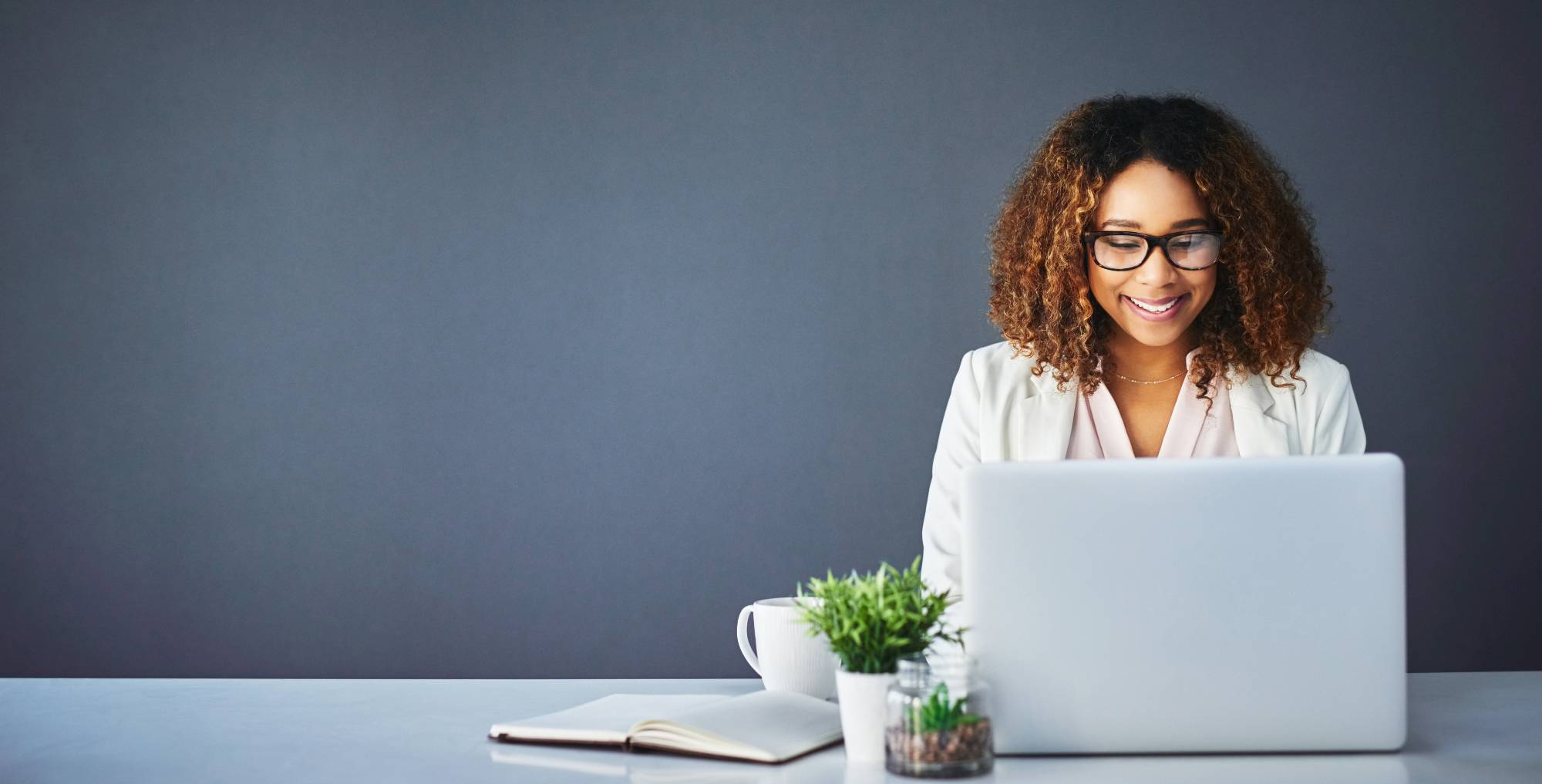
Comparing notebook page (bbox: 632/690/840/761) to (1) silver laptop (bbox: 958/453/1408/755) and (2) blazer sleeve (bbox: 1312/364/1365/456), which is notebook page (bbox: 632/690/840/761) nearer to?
(1) silver laptop (bbox: 958/453/1408/755)

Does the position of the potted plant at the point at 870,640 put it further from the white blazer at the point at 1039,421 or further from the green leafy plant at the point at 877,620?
the white blazer at the point at 1039,421

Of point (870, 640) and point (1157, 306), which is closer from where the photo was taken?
point (870, 640)

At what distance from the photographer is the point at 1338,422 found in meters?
1.73

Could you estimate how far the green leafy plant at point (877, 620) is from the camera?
97cm

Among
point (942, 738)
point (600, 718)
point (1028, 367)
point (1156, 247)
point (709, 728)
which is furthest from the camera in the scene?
point (1028, 367)

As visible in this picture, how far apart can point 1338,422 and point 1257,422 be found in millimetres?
119

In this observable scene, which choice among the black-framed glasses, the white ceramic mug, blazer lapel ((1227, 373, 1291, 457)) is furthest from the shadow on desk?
the black-framed glasses

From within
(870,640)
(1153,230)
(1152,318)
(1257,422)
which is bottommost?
(870,640)

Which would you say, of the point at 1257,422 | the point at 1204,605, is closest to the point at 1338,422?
the point at 1257,422

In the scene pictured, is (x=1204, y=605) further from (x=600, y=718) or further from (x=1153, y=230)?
(x=1153, y=230)

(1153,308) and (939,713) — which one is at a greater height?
(1153,308)

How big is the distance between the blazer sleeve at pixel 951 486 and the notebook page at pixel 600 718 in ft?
1.53

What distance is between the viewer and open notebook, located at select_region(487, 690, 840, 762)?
999mm

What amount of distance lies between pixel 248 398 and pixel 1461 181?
316 cm
